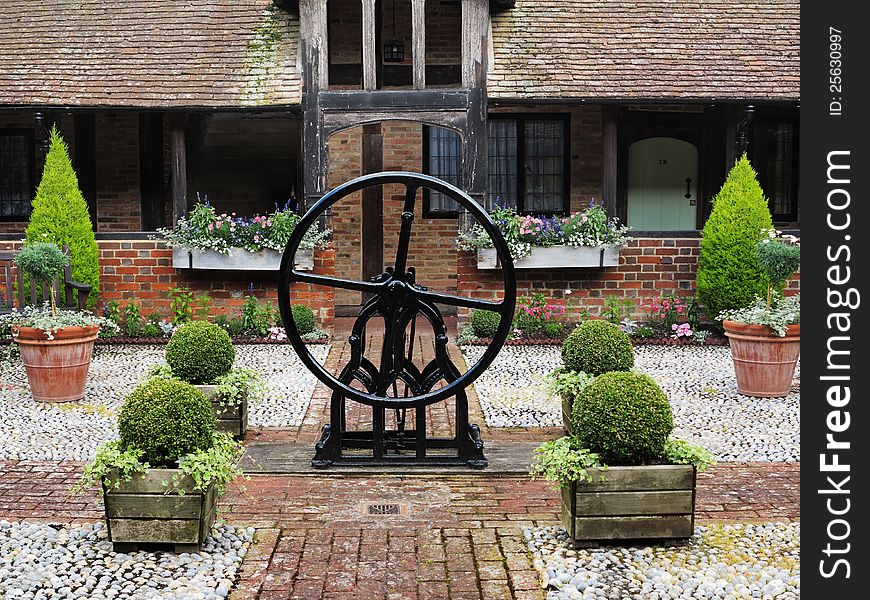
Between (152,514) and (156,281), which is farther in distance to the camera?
(156,281)

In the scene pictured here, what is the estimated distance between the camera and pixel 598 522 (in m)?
4.36

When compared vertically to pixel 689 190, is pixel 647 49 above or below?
above

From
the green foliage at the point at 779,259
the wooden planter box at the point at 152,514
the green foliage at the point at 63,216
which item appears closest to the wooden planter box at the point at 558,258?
the green foliage at the point at 779,259

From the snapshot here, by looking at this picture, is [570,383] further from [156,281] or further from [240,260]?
[156,281]

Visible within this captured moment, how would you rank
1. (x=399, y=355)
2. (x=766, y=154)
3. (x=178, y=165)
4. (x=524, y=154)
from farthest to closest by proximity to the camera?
(x=766, y=154)
(x=524, y=154)
(x=178, y=165)
(x=399, y=355)

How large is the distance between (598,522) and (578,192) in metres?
9.41

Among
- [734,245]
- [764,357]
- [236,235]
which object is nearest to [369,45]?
[236,235]

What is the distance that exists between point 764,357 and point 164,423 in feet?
17.6

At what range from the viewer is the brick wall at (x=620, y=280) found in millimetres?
11500

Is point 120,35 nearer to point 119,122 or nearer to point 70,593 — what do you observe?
point 119,122

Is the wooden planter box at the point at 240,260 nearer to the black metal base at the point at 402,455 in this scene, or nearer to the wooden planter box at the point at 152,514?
the black metal base at the point at 402,455

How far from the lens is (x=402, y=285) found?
18.1 feet

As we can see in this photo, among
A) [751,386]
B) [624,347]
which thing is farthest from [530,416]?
[751,386]

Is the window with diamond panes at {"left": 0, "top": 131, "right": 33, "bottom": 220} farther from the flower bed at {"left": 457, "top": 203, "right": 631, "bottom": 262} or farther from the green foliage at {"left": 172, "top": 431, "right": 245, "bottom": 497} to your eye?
the green foliage at {"left": 172, "top": 431, "right": 245, "bottom": 497}
